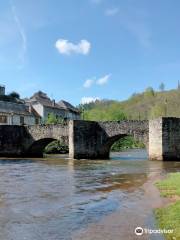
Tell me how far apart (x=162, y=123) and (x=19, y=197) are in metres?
22.2

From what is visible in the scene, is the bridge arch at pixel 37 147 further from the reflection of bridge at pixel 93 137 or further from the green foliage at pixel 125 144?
the green foliage at pixel 125 144

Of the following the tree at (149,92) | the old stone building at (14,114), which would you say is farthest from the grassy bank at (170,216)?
the tree at (149,92)

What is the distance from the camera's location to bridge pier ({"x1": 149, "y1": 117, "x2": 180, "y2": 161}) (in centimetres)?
3550

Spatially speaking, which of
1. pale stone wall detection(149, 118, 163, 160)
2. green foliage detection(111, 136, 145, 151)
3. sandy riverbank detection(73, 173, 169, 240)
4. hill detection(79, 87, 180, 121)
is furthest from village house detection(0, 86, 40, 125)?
hill detection(79, 87, 180, 121)

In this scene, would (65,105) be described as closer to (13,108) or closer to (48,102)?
(48,102)

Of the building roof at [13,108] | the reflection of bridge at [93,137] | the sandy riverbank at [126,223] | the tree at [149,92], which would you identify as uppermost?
the tree at [149,92]

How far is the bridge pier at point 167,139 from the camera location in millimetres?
35500

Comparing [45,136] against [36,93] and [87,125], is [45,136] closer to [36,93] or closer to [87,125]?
[87,125]

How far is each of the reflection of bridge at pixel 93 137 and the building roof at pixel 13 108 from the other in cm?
1997

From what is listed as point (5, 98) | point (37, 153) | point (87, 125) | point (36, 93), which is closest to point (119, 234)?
point (87, 125)

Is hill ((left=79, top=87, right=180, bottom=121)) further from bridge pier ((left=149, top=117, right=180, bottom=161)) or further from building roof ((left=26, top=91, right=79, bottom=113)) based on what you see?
bridge pier ((left=149, top=117, right=180, bottom=161))

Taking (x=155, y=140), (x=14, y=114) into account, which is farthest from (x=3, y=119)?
(x=155, y=140)

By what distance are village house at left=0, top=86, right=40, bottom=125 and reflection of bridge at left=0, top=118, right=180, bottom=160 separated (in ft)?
63.8

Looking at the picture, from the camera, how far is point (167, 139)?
35.6 m
